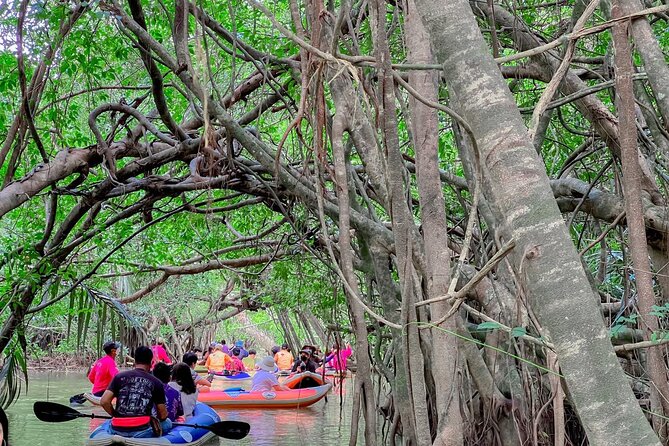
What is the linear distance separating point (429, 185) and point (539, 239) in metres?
1.73

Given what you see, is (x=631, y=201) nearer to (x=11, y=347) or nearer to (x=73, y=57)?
(x=73, y=57)

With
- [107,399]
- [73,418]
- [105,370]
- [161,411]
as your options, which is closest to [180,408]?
[73,418]

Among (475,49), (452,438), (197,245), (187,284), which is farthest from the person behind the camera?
(187,284)

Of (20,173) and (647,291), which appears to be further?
(20,173)

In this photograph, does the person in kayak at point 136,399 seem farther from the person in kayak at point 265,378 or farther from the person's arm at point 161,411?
the person in kayak at point 265,378

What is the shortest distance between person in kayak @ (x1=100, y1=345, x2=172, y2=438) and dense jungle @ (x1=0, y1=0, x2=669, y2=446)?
57 centimetres

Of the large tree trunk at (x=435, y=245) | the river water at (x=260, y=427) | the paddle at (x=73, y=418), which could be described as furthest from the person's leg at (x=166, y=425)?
the large tree trunk at (x=435, y=245)

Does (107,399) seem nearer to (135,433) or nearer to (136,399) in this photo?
(136,399)

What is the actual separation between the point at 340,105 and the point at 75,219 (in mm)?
3565

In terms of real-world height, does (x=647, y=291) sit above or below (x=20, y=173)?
below

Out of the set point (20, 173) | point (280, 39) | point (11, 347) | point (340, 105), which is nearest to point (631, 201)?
point (340, 105)

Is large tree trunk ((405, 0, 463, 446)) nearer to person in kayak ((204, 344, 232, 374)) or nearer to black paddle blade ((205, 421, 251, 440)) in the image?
black paddle blade ((205, 421, 251, 440))

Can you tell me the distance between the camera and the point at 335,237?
297 inches

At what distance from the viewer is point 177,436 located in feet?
25.6
